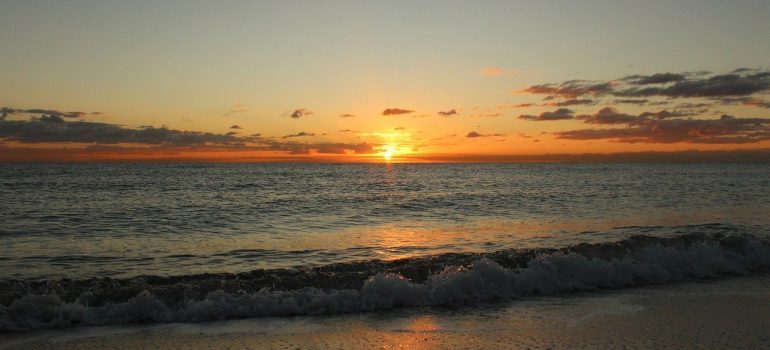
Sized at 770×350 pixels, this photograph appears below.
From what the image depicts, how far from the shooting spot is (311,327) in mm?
9203

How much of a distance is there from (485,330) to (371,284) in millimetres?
2968

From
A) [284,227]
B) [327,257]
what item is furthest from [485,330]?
[284,227]

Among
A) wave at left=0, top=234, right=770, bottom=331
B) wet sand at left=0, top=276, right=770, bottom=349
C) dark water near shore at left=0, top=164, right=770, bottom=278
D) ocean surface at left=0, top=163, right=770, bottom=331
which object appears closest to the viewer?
wet sand at left=0, top=276, right=770, bottom=349

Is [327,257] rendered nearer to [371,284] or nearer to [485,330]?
[371,284]

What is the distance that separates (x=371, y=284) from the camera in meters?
11.0

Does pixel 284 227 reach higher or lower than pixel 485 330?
lower

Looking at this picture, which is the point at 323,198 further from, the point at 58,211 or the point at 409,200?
the point at 58,211

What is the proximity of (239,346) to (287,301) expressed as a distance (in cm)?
237

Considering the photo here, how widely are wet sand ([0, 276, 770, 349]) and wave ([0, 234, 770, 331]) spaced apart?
480 mm

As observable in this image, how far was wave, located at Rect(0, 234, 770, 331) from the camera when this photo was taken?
32.2 feet

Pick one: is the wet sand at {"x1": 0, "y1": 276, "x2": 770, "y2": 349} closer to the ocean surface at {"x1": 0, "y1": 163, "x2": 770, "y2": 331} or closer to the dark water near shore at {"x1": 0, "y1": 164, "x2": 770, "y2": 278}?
the ocean surface at {"x1": 0, "y1": 163, "x2": 770, "y2": 331}

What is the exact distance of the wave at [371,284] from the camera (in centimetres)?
982

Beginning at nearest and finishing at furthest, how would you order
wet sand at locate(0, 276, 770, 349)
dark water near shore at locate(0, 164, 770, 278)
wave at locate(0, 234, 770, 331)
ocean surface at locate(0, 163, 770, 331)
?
1. wet sand at locate(0, 276, 770, 349)
2. wave at locate(0, 234, 770, 331)
3. ocean surface at locate(0, 163, 770, 331)
4. dark water near shore at locate(0, 164, 770, 278)

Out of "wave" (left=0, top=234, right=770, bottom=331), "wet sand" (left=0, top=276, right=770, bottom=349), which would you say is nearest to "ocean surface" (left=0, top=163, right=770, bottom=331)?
"wave" (left=0, top=234, right=770, bottom=331)
